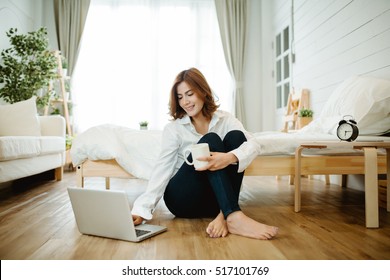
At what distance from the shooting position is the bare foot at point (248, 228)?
141 centimetres

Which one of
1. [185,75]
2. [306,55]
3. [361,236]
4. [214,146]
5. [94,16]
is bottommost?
[361,236]

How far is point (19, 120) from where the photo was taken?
3.09 metres

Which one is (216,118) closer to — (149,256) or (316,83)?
(149,256)

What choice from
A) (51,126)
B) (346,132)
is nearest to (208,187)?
(346,132)

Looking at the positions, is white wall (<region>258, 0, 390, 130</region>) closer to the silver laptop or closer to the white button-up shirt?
the white button-up shirt

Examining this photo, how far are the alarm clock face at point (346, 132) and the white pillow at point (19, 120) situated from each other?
2475 millimetres

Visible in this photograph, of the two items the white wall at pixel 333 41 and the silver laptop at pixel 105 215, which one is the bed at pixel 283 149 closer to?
the white wall at pixel 333 41

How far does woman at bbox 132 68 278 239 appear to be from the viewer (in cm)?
143

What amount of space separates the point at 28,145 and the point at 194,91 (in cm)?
157

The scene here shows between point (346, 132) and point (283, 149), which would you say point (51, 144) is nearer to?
point (283, 149)

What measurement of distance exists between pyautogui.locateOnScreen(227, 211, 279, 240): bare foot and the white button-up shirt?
19 cm

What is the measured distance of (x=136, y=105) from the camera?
519 centimetres

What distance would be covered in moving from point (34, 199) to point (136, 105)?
292 cm

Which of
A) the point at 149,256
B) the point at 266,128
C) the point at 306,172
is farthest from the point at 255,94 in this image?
the point at 149,256
